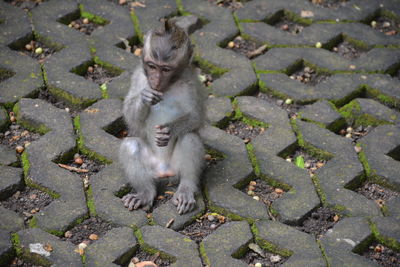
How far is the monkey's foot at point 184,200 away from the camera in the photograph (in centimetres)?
595

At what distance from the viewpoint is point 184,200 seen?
5.98 meters

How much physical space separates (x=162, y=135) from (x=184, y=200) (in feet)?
1.77

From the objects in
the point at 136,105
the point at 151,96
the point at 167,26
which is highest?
the point at 167,26

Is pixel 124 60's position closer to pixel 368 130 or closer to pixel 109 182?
pixel 109 182

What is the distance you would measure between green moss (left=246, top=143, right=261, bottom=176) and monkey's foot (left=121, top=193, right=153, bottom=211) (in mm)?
961

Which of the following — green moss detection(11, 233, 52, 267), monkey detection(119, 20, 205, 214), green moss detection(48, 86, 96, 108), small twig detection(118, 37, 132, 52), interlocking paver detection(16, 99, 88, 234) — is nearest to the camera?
green moss detection(11, 233, 52, 267)

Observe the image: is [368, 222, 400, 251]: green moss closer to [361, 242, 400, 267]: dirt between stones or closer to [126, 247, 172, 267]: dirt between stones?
[361, 242, 400, 267]: dirt between stones

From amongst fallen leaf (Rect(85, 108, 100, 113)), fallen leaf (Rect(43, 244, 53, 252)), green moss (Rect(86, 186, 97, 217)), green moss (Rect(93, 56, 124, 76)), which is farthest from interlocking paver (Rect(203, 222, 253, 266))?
green moss (Rect(93, 56, 124, 76))

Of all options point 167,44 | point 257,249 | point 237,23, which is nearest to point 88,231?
point 257,249

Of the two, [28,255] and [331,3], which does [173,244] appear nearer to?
[28,255]

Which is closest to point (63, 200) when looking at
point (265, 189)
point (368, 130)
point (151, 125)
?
point (151, 125)

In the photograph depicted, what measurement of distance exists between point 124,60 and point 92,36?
1.56 ft

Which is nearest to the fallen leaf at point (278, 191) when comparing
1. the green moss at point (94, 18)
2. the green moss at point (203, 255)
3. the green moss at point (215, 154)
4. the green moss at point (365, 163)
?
the green moss at point (215, 154)

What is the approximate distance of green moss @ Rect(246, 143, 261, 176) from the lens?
641 centimetres
